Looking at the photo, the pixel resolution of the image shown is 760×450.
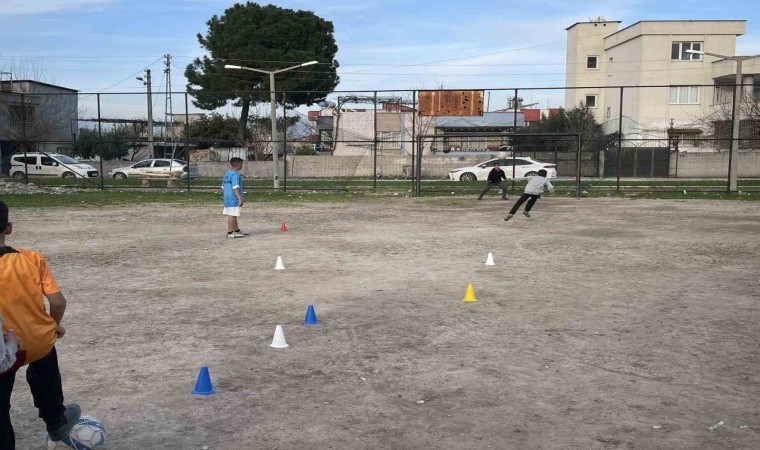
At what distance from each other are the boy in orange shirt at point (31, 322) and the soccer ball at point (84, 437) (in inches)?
5.2

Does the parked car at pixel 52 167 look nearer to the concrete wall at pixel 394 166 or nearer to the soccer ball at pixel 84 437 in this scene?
the concrete wall at pixel 394 166

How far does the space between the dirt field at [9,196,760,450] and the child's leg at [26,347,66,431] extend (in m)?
0.46

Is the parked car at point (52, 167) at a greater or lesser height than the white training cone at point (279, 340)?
greater

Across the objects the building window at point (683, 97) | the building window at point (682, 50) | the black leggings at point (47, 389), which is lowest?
the black leggings at point (47, 389)

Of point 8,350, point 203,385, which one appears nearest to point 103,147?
point 203,385

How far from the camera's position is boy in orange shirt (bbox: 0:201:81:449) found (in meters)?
3.27

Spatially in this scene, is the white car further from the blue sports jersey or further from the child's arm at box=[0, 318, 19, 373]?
the child's arm at box=[0, 318, 19, 373]

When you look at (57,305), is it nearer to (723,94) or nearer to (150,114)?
(150,114)

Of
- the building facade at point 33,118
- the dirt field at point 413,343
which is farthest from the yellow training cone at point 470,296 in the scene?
the building facade at point 33,118

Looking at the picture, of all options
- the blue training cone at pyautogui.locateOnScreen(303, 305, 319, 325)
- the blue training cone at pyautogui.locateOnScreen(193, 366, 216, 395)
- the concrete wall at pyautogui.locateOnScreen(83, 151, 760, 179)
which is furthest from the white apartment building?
the blue training cone at pyautogui.locateOnScreen(193, 366, 216, 395)

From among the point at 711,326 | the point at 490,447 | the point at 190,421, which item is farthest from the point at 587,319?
the point at 190,421

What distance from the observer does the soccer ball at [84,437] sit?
3.68 meters

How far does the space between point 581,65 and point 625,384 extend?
6037cm

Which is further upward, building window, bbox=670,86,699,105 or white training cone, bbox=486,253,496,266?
building window, bbox=670,86,699,105
